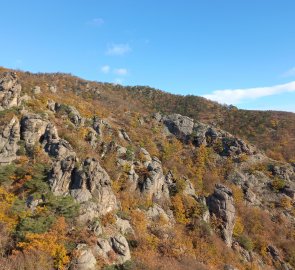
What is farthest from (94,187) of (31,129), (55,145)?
(31,129)

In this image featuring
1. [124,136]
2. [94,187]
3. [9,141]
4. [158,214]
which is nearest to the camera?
[94,187]

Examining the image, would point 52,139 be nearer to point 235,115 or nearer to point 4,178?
point 4,178

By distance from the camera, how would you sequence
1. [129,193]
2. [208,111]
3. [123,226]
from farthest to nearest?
[208,111], [129,193], [123,226]

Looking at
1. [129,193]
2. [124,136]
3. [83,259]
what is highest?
[124,136]

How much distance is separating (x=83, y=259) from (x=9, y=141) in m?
20.5

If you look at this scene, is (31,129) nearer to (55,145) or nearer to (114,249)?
(55,145)

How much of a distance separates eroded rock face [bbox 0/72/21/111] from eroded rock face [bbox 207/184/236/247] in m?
32.4

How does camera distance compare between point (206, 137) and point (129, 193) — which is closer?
point (129, 193)

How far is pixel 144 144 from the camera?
64562 millimetres

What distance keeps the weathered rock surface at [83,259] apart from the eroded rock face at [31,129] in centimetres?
1817

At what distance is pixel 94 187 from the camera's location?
131 ft

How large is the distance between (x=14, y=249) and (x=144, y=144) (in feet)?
126

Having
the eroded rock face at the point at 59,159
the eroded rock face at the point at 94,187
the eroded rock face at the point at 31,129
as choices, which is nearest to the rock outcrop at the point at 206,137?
the eroded rock face at the point at 59,159

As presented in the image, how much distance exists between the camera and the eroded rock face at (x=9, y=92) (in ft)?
159
